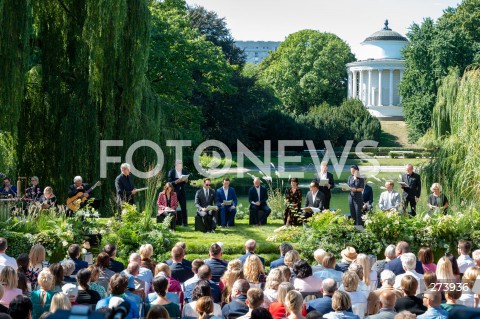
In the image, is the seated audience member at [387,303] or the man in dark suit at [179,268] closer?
the seated audience member at [387,303]

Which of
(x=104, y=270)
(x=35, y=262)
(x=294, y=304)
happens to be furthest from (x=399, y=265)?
(x=35, y=262)

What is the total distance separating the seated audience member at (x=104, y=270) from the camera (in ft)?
29.0

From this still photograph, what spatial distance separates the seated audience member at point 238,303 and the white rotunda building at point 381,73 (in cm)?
8419

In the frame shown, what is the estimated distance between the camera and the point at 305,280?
8648 millimetres

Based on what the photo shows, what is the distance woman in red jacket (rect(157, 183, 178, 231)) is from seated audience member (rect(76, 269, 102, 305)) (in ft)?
27.2

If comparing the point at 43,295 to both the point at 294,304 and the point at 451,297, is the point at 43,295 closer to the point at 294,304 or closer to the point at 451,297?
the point at 294,304

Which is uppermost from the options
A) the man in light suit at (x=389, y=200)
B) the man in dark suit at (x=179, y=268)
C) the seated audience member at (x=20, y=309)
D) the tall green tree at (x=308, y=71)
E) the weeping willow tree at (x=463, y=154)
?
the tall green tree at (x=308, y=71)

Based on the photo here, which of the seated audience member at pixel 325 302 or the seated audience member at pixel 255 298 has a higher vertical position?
the seated audience member at pixel 255 298

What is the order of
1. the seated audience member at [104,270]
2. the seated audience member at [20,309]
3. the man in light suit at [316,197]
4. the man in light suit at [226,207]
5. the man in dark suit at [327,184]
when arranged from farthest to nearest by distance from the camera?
the man in light suit at [226,207], the man in dark suit at [327,184], the man in light suit at [316,197], the seated audience member at [104,270], the seated audience member at [20,309]

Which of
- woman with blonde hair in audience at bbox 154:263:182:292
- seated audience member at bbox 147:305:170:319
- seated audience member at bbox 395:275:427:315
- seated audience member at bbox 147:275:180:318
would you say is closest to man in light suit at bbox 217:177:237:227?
woman with blonde hair in audience at bbox 154:263:182:292

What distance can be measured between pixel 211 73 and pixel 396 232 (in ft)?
88.6

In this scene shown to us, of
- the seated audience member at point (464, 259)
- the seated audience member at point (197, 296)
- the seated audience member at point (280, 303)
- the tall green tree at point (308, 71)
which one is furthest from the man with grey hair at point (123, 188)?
the tall green tree at point (308, 71)

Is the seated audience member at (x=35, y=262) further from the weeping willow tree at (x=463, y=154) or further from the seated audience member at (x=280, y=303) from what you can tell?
the weeping willow tree at (x=463, y=154)

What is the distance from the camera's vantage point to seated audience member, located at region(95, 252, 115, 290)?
29.0ft
